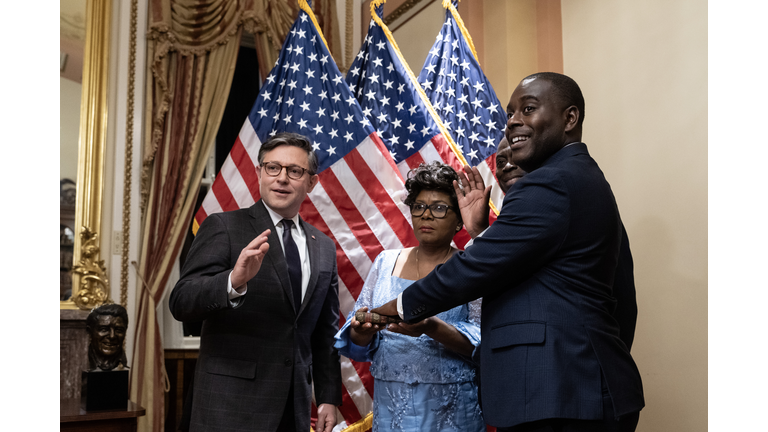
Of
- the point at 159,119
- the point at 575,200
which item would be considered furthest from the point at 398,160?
the point at 159,119

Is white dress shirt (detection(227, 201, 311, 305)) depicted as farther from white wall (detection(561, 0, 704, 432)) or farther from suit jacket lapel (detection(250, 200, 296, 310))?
white wall (detection(561, 0, 704, 432))

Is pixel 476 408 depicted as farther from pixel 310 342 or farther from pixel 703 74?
pixel 703 74

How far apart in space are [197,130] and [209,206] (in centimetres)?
215

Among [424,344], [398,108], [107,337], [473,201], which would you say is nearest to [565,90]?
[473,201]

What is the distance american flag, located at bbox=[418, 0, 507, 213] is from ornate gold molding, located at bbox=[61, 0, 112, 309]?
250cm

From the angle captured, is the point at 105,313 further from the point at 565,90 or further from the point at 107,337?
the point at 565,90

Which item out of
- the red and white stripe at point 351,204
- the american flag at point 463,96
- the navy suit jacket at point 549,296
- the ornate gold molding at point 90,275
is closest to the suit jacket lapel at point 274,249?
the navy suit jacket at point 549,296

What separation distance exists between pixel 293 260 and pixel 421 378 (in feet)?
2.08

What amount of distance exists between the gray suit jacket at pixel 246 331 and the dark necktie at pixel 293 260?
40 millimetres

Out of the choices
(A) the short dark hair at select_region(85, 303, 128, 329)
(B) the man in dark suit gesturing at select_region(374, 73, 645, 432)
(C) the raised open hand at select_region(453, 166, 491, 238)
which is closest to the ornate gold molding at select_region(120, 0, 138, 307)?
(A) the short dark hair at select_region(85, 303, 128, 329)

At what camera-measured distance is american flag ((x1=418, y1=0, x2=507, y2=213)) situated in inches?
158

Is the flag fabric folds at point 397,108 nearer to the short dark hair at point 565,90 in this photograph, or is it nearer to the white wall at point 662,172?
the white wall at point 662,172

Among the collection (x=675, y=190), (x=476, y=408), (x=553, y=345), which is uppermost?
(x=675, y=190)

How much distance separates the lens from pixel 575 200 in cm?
169
